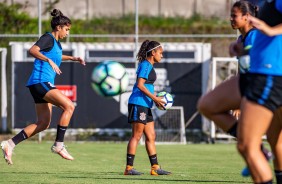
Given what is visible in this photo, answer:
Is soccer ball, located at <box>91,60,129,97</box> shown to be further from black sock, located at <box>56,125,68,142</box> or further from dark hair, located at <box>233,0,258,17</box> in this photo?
dark hair, located at <box>233,0,258,17</box>

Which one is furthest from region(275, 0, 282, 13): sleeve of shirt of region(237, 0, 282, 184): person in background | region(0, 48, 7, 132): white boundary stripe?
region(0, 48, 7, 132): white boundary stripe

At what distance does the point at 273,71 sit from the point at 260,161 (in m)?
0.76

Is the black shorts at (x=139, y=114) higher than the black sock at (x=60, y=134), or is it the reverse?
the black shorts at (x=139, y=114)

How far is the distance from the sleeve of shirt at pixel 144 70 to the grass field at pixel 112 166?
4.53 feet

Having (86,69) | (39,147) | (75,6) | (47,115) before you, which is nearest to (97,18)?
(75,6)

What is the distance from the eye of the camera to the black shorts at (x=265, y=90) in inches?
283

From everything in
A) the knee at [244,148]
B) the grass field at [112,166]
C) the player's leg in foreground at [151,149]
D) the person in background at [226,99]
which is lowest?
the grass field at [112,166]

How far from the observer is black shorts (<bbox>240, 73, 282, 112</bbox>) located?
7195mm

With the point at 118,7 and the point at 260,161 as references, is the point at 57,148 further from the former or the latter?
the point at 118,7

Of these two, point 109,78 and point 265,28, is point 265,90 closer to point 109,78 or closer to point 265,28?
point 265,28

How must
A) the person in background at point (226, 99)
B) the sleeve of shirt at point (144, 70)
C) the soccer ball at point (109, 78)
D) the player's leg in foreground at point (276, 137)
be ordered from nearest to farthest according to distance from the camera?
the person in background at point (226, 99) < the player's leg in foreground at point (276, 137) < the sleeve of shirt at point (144, 70) < the soccer ball at point (109, 78)

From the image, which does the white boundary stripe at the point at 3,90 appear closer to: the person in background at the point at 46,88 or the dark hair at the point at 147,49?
the person in background at the point at 46,88

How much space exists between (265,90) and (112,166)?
7030mm

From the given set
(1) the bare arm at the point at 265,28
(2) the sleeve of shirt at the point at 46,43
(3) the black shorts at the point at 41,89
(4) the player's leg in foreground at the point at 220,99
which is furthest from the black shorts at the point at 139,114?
(1) the bare arm at the point at 265,28
